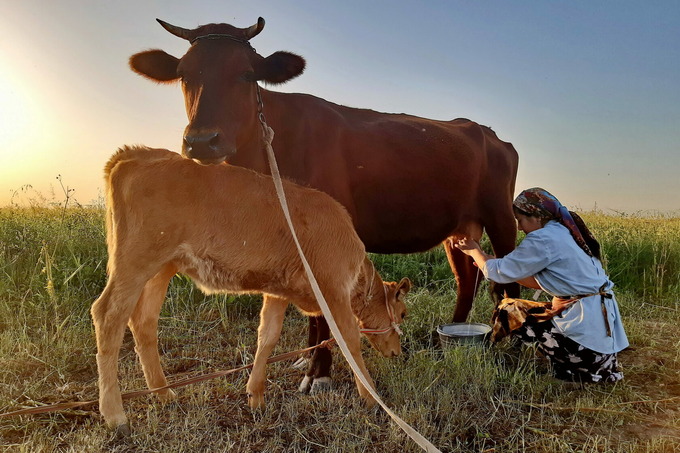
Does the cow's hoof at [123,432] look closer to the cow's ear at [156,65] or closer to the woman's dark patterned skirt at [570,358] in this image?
the cow's ear at [156,65]

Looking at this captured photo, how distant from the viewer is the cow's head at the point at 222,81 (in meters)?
4.33

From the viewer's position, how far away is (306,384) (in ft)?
16.0

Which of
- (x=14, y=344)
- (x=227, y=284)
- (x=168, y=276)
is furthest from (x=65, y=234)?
(x=227, y=284)

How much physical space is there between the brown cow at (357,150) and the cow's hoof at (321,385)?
89 mm

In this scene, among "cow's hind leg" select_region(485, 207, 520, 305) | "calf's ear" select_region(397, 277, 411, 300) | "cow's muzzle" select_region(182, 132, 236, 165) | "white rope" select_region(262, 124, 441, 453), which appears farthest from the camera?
"cow's hind leg" select_region(485, 207, 520, 305)

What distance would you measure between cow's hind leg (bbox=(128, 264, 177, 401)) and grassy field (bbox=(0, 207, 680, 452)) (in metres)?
0.19

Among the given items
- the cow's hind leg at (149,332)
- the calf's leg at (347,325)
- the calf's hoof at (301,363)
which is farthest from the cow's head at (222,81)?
the calf's hoof at (301,363)

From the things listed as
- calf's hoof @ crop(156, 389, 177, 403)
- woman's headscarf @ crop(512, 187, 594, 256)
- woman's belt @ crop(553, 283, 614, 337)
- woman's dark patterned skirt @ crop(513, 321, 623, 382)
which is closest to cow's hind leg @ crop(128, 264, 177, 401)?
calf's hoof @ crop(156, 389, 177, 403)

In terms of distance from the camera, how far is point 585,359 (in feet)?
16.0

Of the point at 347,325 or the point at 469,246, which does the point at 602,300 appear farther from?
the point at 347,325

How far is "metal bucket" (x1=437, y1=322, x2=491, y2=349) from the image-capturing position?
5516mm

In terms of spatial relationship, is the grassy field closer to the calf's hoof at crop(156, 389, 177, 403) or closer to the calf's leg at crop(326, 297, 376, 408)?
the calf's hoof at crop(156, 389, 177, 403)

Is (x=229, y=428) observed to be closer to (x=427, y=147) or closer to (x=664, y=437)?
(x=664, y=437)

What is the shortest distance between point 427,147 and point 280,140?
185 cm
